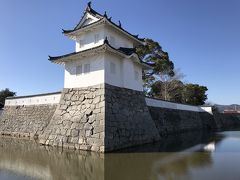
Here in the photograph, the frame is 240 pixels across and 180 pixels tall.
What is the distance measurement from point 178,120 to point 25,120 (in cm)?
1083

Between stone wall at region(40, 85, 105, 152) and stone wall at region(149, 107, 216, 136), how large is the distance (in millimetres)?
5125

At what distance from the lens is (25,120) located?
13375mm

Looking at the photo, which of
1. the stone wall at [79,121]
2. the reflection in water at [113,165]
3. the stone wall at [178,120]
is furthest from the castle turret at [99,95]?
the stone wall at [178,120]

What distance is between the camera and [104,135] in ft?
26.8

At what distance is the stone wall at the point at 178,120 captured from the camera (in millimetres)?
13861

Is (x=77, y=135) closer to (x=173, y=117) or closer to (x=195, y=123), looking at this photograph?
(x=173, y=117)

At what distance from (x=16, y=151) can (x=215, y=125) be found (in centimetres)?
1832

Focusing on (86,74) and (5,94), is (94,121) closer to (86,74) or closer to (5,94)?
(86,74)

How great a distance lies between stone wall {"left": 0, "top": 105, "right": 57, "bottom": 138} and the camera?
12105 millimetres

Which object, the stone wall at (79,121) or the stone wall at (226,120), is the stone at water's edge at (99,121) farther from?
the stone wall at (226,120)

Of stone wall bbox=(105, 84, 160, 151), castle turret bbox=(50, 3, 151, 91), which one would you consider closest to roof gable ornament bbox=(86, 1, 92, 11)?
castle turret bbox=(50, 3, 151, 91)

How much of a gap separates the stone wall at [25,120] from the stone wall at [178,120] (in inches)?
248

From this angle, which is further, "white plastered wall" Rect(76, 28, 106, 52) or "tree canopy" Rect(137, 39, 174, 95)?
"tree canopy" Rect(137, 39, 174, 95)

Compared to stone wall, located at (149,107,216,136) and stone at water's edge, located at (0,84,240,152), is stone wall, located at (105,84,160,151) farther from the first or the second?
stone wall, located at (149,107,216,136)
